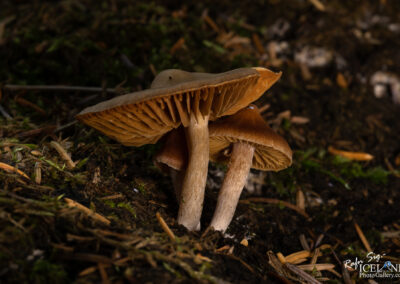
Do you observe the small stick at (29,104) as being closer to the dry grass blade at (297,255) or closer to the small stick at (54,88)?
the small stick at (54,88)

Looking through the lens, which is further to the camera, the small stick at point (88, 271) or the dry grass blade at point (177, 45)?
the dry grass blade at point (177, 45)

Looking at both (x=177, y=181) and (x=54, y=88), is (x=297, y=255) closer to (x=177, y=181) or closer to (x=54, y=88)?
(x=177, y=181)

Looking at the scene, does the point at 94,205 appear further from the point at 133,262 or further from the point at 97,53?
the point at 97,53

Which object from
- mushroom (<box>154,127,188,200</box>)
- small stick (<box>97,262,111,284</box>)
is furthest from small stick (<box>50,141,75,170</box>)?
small stick (<box>97,262,111,284</box>)

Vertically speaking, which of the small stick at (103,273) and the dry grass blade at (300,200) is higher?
the small stick at (103,273)

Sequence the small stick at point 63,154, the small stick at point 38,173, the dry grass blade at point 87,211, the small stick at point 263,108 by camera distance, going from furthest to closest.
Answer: the small stick at point 263,108, the small stick at point 63,154, the small stick at point 38,173, the dry grass blade at point 87,211

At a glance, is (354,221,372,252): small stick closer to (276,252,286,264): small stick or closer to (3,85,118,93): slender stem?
(276,252,286,264): small stick

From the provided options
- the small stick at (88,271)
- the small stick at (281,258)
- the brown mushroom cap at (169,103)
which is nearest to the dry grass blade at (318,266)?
the small stick at (281,258)
